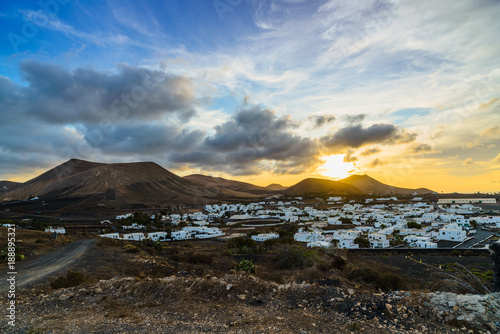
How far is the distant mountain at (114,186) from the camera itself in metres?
126

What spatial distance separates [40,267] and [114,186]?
452 feet

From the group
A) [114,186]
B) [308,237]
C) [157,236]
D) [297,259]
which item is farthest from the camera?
[114,186]

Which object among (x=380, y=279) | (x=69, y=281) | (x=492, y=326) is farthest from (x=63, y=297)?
(x=380, y=279)

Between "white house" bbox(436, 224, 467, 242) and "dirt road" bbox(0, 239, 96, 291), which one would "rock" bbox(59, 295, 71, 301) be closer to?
"dirt road" bbox(0, 239, 96, 291)

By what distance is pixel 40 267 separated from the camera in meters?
14.0

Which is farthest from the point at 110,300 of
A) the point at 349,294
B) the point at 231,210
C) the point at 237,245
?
the point at 231,210

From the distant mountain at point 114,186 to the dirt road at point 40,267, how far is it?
348ft

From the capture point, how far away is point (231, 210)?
109000 mm

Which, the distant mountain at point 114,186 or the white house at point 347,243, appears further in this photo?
the distant mountain at point 114,186

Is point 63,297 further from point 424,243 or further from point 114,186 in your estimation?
point 114,186

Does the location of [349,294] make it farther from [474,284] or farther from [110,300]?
[110,300]

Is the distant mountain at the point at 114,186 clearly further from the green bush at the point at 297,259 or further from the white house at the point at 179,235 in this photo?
the green bush at the point at 297,259

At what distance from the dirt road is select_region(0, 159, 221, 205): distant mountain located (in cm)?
10602

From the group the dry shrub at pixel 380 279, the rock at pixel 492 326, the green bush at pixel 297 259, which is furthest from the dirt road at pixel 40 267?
the dry shrub at pixel 380 279
